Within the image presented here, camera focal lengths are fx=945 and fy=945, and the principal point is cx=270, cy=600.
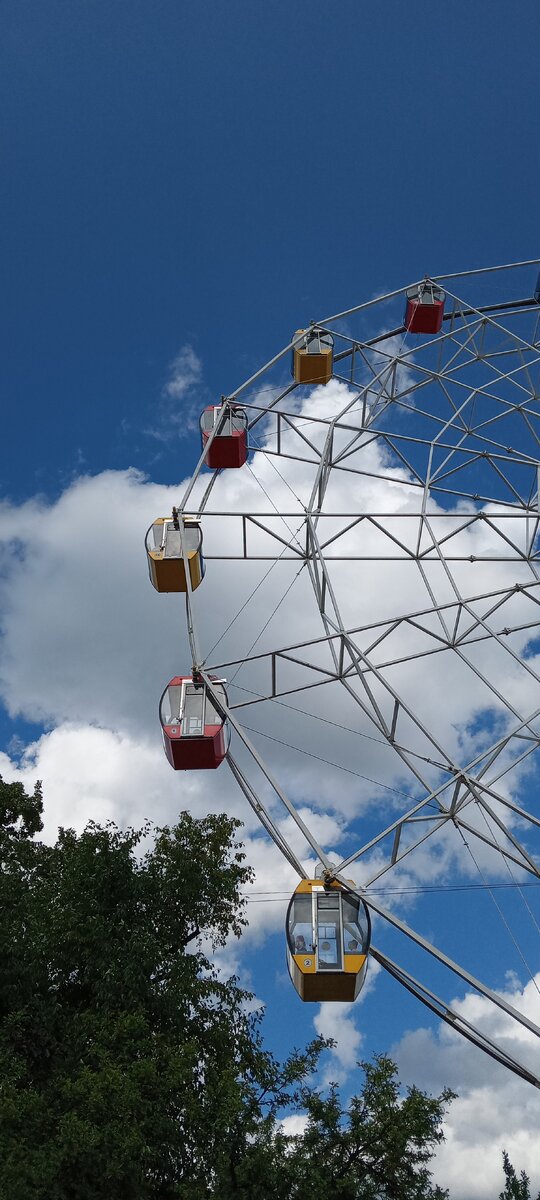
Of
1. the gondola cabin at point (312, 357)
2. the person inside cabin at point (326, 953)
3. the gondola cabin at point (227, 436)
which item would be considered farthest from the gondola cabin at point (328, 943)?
the gondola cabin at point (312, 357)

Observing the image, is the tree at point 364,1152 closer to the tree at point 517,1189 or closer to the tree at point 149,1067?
the tree at point 149,1067

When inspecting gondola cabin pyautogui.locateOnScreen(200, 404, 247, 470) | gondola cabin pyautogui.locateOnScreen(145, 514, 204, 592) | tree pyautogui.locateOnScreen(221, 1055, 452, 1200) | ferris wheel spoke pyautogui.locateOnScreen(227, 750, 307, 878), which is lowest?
tree pyautogui.locateOnScreen(221, 1055, 452, 1200)

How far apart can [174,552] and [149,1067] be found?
8910mm

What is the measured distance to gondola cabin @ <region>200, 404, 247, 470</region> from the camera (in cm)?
1995

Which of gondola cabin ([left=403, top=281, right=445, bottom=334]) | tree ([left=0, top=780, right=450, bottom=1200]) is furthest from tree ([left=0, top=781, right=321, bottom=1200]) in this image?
gondola cabin ([left=403, top=281, right=445, bottom=334])

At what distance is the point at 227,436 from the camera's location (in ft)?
65.4

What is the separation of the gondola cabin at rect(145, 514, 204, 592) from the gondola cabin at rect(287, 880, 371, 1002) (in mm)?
6298

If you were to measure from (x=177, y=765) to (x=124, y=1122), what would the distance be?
582 centimetres

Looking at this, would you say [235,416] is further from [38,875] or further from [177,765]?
[38,875]

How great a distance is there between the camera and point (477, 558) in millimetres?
18078

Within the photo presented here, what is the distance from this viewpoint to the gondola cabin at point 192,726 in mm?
15398

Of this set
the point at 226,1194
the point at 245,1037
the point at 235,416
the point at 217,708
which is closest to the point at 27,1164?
the point at 226,1194

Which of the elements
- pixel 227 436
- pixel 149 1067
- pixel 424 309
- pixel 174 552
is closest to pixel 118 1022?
pixel 149 1067

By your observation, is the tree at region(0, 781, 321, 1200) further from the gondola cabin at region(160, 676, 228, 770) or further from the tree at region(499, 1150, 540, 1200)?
the tree at region(499, 1150, 540, 1200)
